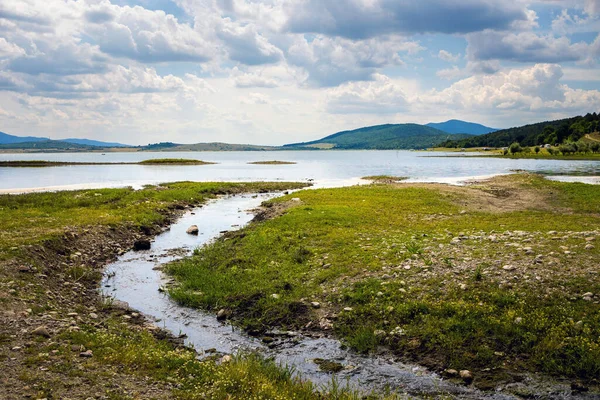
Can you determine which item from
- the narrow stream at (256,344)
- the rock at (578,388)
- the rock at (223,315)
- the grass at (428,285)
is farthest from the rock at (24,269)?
the rock at (578,388)

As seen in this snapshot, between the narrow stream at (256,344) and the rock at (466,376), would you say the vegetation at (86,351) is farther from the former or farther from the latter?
the rock at (466,376)

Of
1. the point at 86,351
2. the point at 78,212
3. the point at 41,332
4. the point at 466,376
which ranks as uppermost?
the point at 78,212

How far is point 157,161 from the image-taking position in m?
174

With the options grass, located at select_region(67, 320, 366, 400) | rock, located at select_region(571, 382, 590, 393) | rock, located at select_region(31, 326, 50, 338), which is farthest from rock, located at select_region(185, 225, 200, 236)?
rock, located at select_region(571, 382, 590, 393)

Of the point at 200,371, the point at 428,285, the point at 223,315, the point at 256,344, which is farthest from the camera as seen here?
the point at 223,315

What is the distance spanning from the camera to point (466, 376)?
1071 centimetres

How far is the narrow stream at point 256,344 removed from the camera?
34.8 ft

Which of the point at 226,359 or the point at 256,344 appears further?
the point at 256,344

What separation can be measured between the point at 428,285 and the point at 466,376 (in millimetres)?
4920

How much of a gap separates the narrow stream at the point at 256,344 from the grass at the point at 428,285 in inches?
25.8

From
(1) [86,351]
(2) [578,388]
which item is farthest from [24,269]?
(2) [578,388]

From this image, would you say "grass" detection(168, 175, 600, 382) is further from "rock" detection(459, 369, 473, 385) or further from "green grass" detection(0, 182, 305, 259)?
"green grass" detection(0, 182, 305, 259)

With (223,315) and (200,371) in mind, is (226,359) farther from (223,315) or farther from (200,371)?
(223,315)

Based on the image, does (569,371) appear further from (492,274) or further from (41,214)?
(41,214)
